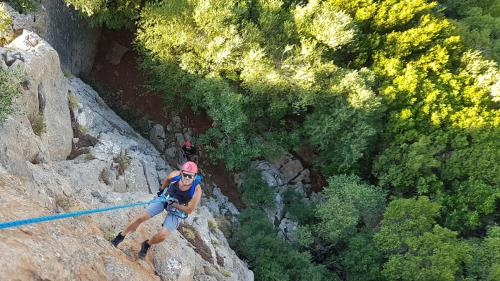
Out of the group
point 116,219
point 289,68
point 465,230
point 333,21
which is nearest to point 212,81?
point 289,68

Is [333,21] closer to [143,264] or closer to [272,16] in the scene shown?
[272,16]

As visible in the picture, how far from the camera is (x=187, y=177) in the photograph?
31.6ft

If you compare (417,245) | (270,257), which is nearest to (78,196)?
(270,257)

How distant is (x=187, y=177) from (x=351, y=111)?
1398 cm

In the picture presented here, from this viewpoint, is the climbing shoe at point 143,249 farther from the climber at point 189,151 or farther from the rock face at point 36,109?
the climber at point 189,151

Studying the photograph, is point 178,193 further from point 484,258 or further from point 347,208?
point 484,258

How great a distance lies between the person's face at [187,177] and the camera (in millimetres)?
9562

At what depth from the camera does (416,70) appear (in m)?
22.6

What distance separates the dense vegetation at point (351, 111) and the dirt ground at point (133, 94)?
147cm

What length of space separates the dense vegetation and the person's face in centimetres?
975

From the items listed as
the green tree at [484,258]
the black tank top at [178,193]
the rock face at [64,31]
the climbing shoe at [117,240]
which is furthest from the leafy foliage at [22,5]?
the green tree at [484,258]

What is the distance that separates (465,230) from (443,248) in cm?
435

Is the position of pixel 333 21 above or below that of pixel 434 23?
below

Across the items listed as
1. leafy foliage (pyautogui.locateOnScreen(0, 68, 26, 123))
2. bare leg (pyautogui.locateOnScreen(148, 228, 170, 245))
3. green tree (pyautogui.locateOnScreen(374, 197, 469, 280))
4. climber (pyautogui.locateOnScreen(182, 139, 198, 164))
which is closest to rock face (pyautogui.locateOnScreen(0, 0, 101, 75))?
leafy foliage (pyautogui.locateOnScreen(0, 68, 26, 123))
